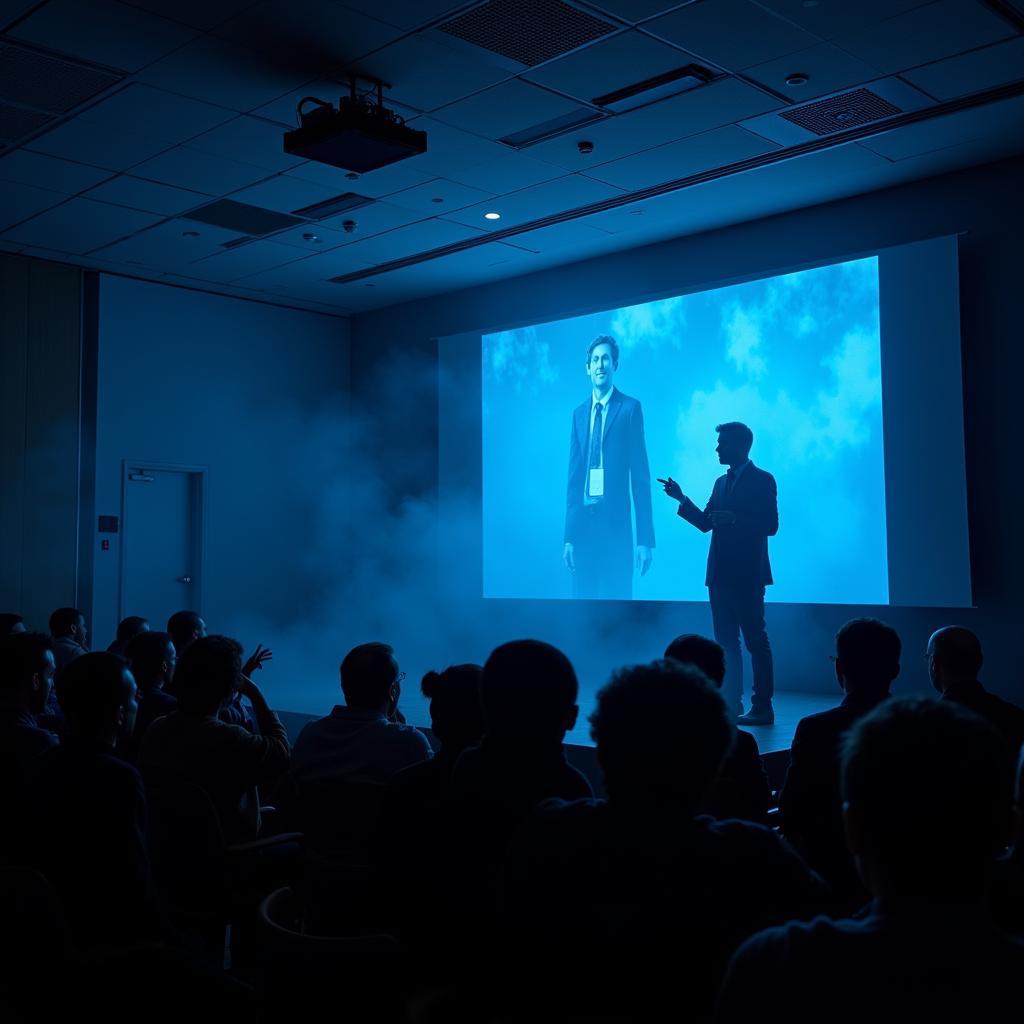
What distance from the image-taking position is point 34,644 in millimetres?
2758

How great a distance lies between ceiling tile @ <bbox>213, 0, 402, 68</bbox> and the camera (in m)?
4.18

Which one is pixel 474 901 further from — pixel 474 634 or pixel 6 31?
pixel 474 634

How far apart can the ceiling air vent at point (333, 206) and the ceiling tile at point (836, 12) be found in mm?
2926

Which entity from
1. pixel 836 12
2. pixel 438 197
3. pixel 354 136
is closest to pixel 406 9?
pixel 354 136

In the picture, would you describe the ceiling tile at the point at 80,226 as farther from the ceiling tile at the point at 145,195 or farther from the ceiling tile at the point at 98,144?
the ceiling tile at the point at 98,144

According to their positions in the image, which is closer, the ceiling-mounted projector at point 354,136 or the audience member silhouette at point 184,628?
the audience member silhouette at point 184,628

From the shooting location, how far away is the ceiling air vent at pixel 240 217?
650cm

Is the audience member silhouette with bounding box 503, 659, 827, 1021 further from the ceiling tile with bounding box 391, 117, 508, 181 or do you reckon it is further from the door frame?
the door frame

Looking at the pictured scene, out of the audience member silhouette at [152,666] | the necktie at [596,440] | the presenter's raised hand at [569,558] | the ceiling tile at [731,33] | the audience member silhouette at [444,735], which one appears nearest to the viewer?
the audience member silhouette at [444,735]

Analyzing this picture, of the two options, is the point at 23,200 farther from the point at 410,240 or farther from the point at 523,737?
the point at 523,737

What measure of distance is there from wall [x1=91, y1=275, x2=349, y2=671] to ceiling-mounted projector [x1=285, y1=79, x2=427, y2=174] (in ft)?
12.5

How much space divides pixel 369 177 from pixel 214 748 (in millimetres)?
4239

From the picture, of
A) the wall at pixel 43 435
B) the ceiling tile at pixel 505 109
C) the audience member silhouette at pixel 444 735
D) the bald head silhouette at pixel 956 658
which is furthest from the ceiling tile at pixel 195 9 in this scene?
the wall at pixel 43 435

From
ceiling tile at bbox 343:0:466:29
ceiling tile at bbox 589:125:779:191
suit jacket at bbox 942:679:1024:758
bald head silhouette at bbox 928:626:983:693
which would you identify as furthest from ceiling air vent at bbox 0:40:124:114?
suit jacket at bbox 942:679:1024:758
